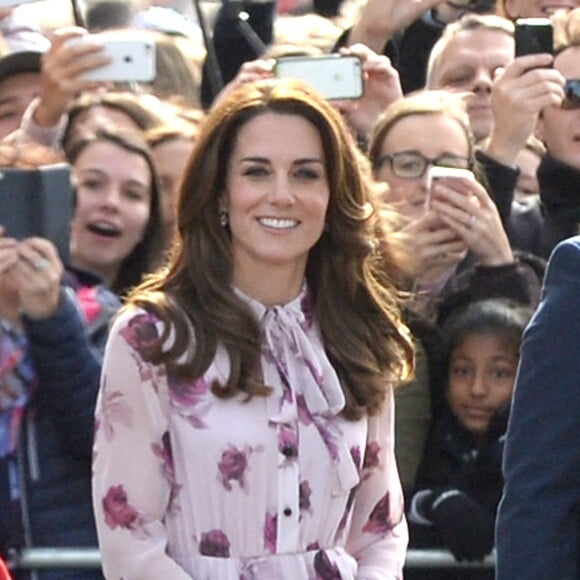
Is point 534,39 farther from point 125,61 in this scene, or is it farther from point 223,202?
point 223,202

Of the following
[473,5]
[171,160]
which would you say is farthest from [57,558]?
[473,5]

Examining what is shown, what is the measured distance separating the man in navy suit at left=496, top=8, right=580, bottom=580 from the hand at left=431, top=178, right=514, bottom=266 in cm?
197

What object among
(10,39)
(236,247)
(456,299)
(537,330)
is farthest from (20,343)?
(10,39)

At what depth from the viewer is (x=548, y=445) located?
345 centimetres

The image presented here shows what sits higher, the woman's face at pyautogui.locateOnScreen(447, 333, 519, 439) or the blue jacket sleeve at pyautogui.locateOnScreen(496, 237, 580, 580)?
the blue jacket sleeve at pyautogui.locateOnScreen(496, 237, 580, 580)

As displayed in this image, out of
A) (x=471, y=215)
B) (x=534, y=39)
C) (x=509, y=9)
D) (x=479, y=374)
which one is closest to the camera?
(x=479, y=374)

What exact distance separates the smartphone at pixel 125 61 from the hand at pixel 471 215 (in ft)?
2.92

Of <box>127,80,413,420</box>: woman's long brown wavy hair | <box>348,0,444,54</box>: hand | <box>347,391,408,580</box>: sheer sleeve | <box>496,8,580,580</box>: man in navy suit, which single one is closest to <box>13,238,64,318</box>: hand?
<box>127,80,413,420</box>: woman's long brown wavy hair

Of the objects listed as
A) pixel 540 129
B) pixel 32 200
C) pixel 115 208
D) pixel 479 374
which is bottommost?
pixel 479 374

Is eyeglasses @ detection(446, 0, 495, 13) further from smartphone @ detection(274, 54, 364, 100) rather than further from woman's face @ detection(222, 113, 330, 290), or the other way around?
woman's face @ detection(222, 113, 330, 290)

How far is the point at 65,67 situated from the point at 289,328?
1736 mm

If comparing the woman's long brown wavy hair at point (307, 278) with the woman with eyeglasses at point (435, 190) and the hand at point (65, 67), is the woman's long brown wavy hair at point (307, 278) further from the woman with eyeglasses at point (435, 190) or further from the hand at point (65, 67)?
the hand at point (65, 67)

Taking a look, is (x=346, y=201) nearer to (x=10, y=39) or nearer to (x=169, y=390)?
(x=169, y=390)

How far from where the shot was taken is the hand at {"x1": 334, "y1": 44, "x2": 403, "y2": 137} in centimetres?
629
